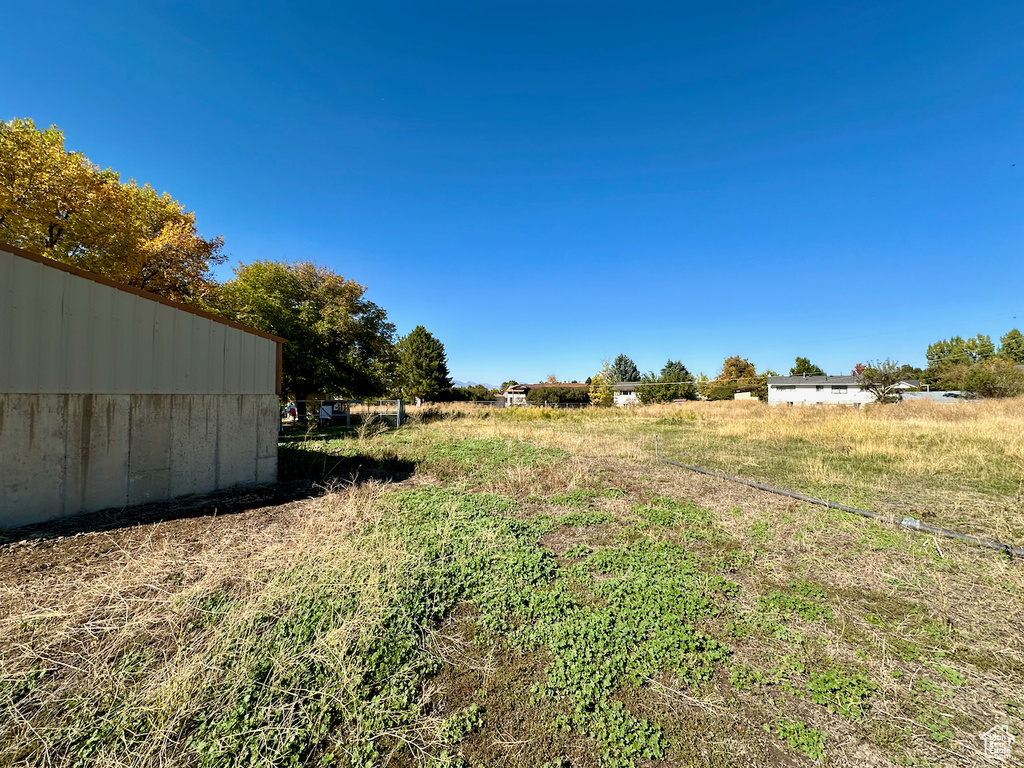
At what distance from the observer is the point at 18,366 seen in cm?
509

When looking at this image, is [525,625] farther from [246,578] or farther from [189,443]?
[189,443]

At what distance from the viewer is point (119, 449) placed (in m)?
5.91

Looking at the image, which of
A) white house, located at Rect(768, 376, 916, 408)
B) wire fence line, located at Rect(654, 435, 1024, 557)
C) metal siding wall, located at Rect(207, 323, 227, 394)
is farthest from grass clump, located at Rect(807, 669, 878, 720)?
white house, located at Rect(768, 376, 916, 408)

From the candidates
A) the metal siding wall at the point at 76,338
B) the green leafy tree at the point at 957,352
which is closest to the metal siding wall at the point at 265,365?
the metal siding wall at the point at 76,338

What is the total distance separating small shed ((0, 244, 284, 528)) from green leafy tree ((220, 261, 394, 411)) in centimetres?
1131

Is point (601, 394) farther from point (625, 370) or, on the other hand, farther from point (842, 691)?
point (842, 691)

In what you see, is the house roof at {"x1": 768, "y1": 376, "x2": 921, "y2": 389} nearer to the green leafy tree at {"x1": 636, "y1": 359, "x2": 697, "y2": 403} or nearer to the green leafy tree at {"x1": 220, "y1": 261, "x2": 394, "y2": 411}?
the green leafy tree at {"x1": 636, "y1": 359, "x2": 697, "y2": 403}

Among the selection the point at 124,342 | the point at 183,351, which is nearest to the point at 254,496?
the point at 183,351

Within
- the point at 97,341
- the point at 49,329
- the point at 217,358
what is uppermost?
the point at 49,329

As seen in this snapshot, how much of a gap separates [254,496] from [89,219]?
1276 cm

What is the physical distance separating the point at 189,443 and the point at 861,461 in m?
15.8

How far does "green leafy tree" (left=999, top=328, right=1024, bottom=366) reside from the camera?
148ft

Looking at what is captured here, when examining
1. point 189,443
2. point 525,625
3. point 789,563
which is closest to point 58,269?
point 189,443

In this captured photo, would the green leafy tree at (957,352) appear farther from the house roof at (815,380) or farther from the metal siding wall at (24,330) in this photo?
the metal siding wall at (24,330)
